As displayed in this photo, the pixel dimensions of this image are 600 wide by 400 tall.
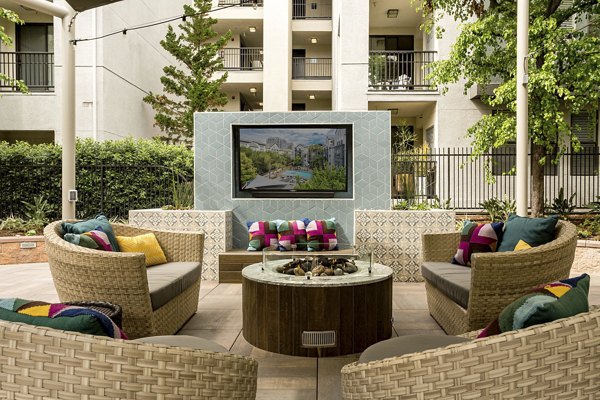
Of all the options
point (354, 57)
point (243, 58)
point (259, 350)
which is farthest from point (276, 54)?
point (259, 350)

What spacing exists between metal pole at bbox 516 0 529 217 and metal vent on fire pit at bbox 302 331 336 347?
331 centimetres

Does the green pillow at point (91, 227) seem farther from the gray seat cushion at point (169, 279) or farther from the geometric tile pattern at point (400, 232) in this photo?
the geometric tile pattern at point (400, 232)

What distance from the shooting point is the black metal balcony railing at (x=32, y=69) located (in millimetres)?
11578

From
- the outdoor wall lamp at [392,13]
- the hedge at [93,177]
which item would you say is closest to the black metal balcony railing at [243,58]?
the outdoor wall lamp at [392,13]

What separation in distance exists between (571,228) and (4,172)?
8564mm

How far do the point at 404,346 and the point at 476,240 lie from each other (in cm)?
224

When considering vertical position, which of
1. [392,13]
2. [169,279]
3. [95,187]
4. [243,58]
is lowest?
[169,279]

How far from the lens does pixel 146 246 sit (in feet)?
13.3

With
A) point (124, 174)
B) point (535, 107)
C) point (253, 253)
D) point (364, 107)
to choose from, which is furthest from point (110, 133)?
point (535, 107)

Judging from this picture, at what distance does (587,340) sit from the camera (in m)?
1.17

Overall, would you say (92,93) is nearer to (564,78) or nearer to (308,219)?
(308,219)

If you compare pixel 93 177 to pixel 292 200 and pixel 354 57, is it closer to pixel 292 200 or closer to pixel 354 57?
pixel 292 200

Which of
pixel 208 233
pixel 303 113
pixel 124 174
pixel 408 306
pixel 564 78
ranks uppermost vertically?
pixel 564 78

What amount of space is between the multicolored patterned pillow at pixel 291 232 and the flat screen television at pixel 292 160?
0.61 m
